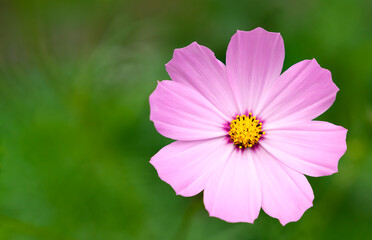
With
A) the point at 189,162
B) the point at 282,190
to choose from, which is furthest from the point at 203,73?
the point at 282,190

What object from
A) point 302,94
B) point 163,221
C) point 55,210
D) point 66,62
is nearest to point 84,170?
point 55,210

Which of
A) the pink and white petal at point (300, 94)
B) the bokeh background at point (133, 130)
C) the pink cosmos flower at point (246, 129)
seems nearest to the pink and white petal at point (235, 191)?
the pink cosmos flower at point (246, 129)

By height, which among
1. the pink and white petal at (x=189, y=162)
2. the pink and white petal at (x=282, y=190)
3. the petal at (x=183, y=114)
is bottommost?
the pink and white petal at (x=282, y=190)

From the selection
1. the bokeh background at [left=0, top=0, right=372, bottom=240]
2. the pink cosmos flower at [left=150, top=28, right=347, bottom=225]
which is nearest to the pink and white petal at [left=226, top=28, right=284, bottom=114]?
the pink cosmos flower at [left=150, top=28, right=347, bottom=225]

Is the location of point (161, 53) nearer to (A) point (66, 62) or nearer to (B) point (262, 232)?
(A) point (66, 62)

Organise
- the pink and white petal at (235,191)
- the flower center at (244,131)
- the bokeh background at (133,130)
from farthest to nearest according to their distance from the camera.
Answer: the bokeh background at (133,130), the flower center at (244,131), the pink and white petal at (235,191)

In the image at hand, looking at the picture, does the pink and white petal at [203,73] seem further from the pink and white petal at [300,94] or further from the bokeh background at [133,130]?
the bokeh background at [133,130]

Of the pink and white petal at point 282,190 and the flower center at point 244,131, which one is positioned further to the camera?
the flower center at point 244,131
